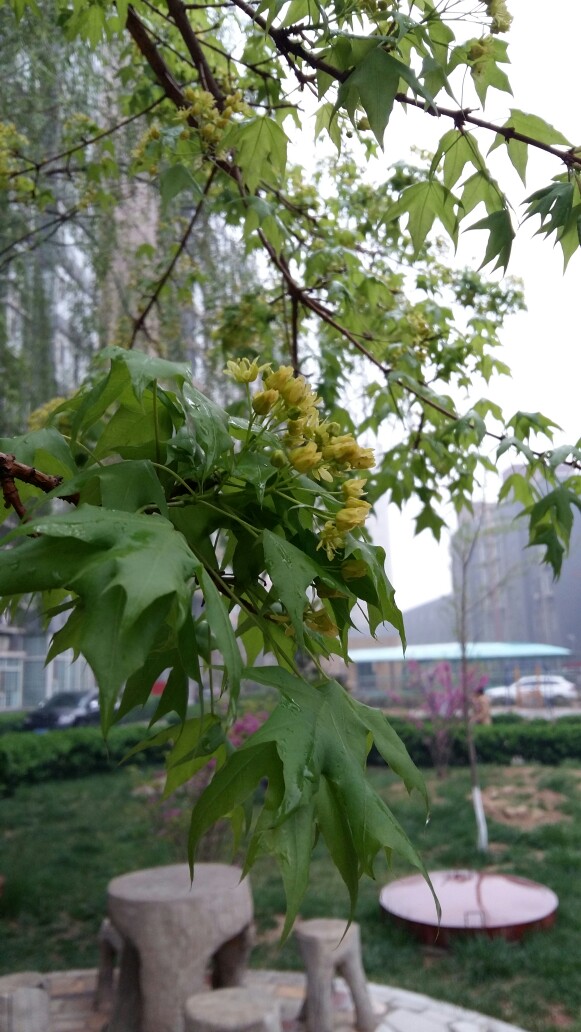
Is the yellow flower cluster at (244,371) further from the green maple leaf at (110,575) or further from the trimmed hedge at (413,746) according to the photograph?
the trimmed hedge at (413,746)

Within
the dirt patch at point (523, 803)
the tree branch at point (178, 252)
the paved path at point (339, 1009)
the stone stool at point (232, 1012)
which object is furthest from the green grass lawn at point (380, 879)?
the tree branch at point (178, 252)

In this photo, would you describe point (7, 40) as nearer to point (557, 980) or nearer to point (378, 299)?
point (378, 299)

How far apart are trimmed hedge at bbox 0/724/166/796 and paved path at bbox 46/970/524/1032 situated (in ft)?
8.12

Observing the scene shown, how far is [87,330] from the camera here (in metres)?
3.75

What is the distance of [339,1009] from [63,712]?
370cm

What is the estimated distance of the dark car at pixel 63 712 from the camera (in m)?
5.79

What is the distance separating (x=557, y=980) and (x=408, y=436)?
7.40 feet

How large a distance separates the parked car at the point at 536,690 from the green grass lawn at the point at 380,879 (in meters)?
0.57

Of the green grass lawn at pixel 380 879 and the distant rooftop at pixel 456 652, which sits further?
the distant rooftop at pixel 456 652

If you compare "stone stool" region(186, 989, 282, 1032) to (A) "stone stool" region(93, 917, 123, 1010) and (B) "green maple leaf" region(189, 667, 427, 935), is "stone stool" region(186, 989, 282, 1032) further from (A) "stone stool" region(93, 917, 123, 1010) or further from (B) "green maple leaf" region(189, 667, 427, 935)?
(B) "green maple leaf" region(189, 667, 427, 935)

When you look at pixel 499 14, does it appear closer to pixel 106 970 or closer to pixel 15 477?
pixel 15 477

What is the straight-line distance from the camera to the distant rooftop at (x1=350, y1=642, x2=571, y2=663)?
5977 millimetres

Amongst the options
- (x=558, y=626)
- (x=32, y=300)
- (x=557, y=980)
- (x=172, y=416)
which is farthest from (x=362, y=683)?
(x=172, y=416)

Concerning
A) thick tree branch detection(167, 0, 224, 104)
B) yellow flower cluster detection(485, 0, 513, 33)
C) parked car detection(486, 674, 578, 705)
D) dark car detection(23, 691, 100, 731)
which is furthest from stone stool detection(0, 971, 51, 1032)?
parked car detection(486, 674, 578, 705)
